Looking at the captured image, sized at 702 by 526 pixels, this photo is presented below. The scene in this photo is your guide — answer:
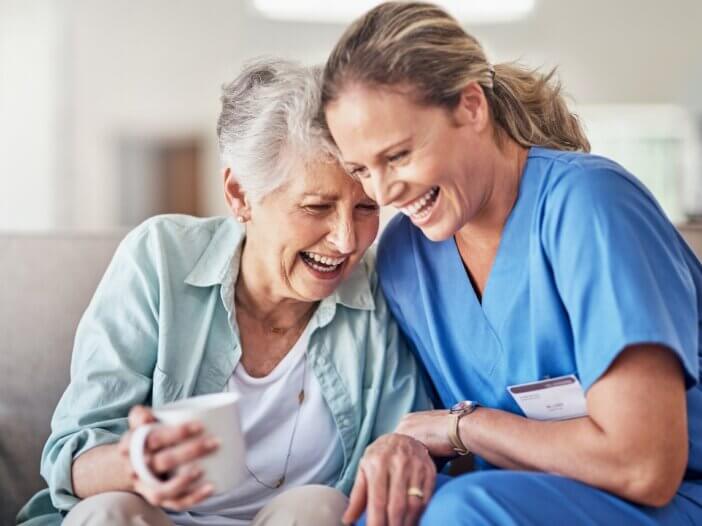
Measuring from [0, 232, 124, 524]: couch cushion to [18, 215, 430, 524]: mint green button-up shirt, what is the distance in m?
0.20

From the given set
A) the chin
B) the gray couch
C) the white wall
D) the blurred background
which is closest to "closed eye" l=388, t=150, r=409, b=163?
the chin

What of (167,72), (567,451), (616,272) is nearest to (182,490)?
(567,451)

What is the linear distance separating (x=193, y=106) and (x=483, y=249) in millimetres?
4430

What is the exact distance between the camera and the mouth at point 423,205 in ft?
3.99

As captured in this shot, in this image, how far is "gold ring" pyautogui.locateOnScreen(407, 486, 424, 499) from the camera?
1.12 metres

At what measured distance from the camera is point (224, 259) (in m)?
1.47

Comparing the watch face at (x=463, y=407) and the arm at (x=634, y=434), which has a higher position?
the arm at (x=634, y=434)

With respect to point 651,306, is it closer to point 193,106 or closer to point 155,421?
point 155,421

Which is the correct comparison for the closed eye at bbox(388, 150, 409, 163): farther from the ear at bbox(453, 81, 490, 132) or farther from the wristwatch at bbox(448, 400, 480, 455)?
the wristwatch at bbox(448, 400, 480, 455)

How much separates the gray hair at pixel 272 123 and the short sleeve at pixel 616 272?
380mm

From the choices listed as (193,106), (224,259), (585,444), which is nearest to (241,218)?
(224,259)

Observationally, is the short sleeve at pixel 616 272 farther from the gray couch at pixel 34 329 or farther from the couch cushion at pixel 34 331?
the couch cushion at pixel 34 331

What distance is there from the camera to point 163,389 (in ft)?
4.43

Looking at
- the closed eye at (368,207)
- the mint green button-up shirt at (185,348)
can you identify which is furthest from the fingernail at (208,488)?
the closed eye at (368,207)
